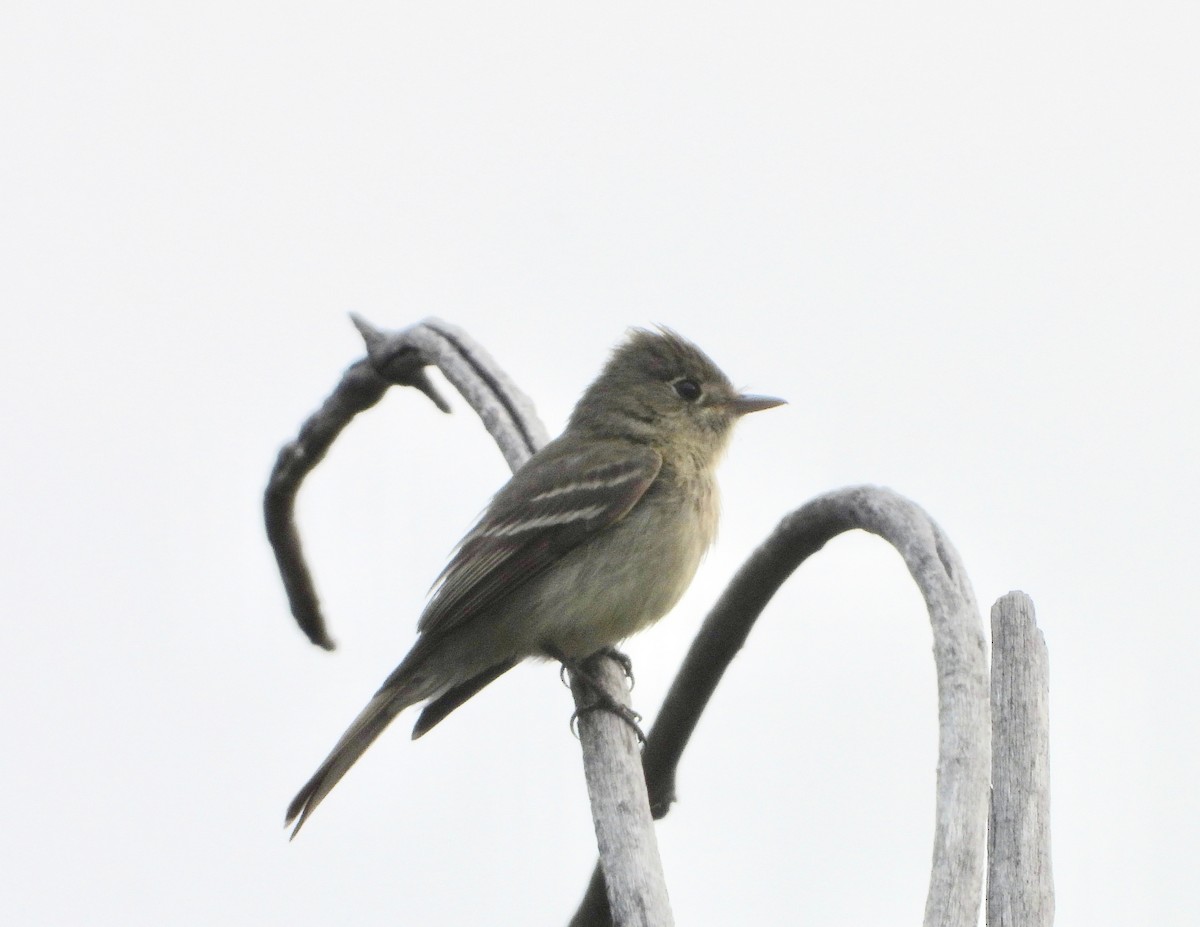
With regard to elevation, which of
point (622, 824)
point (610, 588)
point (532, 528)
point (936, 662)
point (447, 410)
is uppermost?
point (447, 410)

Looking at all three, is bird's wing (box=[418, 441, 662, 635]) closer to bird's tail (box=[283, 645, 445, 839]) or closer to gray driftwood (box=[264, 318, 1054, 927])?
bird's tail (box=[283, 645, 445, 839])

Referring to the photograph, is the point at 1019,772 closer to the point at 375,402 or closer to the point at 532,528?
the point at 375,402

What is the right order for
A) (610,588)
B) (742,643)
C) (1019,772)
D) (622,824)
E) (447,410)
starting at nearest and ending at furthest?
1. (1019,772)
2. (622,824)
3. (742,643)
4. (447,410)
5. (610,588)

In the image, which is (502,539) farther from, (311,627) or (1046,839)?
(1046,839)

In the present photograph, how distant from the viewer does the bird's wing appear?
546cm

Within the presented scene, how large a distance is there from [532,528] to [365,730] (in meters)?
0.99

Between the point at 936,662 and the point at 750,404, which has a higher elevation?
the point at 750,404

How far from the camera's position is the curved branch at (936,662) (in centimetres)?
223

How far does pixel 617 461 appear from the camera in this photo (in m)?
5.88

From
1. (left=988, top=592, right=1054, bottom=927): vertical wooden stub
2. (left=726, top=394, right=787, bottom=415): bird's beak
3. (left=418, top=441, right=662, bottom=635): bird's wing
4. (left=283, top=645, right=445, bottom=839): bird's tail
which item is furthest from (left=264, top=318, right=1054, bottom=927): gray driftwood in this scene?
(left=726, top=394, right=787, bottom=415): bird's beak

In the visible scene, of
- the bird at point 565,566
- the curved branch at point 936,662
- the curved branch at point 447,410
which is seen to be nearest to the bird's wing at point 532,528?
the bird at point 565,566

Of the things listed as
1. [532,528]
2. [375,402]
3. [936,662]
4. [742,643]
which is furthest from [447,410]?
[936,662]

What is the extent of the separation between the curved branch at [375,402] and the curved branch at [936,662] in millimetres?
877

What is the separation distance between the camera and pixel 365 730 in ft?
16.6
